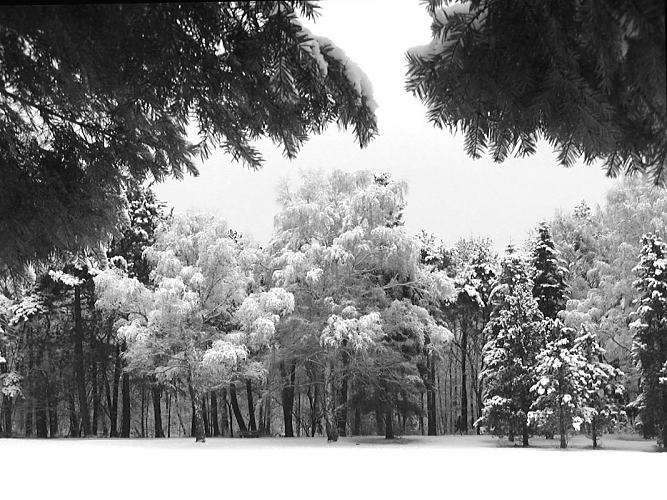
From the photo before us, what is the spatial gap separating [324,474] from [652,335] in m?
7.55

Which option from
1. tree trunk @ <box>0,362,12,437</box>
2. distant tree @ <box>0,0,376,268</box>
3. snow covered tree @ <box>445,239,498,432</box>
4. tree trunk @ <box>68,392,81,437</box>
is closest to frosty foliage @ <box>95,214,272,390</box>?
tree trunk @ <box>68,392,81,437</box>

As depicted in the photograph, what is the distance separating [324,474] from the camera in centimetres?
699

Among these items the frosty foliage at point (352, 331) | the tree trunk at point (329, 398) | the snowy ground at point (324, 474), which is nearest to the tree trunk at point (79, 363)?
the snowy ground at point (324, 474)

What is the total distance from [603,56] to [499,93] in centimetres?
29

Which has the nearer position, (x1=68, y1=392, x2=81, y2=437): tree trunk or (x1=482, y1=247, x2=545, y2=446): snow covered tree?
(x1=482, y1=247, x2=545, y2=446): snow covered tree

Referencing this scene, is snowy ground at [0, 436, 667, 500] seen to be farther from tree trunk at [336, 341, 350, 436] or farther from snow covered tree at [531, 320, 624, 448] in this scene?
tree trunk at [336, 341, 350, 436]

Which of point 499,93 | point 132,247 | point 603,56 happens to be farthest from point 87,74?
point 132,247

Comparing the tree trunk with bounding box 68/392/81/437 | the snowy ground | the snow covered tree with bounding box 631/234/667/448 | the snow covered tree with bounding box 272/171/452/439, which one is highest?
the snow covered tree with bounding box 272/171/452/439

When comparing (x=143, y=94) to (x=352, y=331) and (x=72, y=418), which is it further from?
(x=72, y=418)

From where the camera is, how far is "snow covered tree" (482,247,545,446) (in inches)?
489

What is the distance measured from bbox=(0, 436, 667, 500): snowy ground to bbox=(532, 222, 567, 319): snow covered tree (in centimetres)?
544

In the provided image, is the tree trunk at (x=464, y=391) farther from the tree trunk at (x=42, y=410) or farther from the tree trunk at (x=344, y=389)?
the tree trunk at (x=42, y=410)

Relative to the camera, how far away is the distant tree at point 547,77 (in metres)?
1.12

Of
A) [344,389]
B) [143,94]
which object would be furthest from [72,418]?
[143,94]
